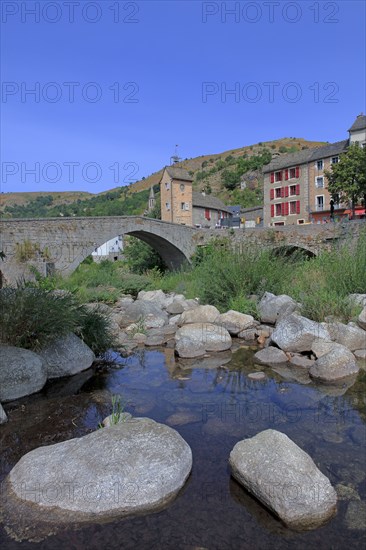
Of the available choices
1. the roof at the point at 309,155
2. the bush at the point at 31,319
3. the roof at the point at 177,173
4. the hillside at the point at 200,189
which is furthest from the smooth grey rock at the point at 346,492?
the hillside at the point at 200,189

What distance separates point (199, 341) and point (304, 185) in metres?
31.7

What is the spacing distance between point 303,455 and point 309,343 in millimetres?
3639

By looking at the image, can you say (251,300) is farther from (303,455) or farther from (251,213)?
(251,213)

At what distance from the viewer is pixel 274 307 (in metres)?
8.49

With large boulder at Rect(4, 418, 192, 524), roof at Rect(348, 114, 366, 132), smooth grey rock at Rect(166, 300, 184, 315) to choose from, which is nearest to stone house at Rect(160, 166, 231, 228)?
roof at Rect(348, 114, 366, 132)

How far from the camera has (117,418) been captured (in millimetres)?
3791

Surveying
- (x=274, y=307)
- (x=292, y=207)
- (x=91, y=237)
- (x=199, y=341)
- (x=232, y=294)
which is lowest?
(x=199, y=341)

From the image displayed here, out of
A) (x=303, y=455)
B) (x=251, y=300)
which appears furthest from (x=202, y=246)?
(x=303, y=455)

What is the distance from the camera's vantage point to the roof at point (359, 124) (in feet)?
105

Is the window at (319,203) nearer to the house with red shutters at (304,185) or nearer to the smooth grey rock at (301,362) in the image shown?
the house with red shutters at (304,185)

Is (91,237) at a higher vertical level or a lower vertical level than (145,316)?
higher

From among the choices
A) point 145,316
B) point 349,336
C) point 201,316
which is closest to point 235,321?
point 201,316

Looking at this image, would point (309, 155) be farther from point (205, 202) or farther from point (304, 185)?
point (205, 202)

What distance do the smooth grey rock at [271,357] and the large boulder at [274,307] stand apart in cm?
183
